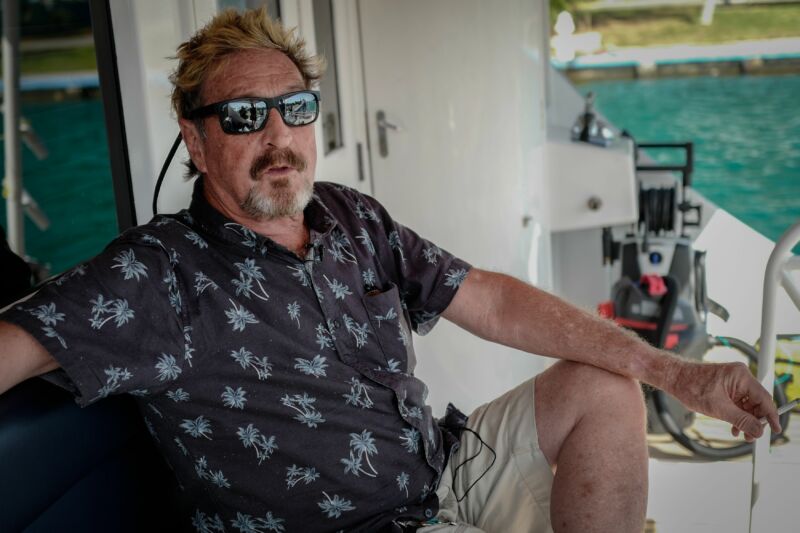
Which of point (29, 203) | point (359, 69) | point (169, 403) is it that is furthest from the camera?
point (359, 69)

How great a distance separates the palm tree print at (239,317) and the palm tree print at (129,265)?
0.53ft

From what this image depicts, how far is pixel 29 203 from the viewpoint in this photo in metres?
2.03

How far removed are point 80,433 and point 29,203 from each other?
0.87 metres

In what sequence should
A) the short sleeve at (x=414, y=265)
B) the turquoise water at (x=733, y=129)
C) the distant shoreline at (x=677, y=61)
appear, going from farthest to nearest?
the distant shoreline at (x=677, y=61), the turquoise water at (x=733, y=129), the short sleeve at (x=414, y=265)

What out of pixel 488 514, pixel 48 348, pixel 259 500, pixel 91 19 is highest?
pixel 91 19

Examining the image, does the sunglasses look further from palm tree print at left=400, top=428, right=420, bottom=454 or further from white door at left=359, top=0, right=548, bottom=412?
white door at left=359, top=0, right=548, bottom=412

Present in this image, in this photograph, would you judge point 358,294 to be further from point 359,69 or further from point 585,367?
point 359,69

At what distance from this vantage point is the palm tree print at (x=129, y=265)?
1376 millimetres

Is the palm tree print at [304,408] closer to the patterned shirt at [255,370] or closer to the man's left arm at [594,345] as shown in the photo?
the patterned shirt at [255,370]

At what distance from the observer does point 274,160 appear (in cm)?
169

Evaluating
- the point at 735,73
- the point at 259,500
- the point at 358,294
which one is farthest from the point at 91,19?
the point at 735,73

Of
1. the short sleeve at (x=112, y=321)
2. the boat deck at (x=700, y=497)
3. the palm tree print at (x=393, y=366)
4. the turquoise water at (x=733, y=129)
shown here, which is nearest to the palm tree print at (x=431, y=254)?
the palm tree print at (x=393, y=366)

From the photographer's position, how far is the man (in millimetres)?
1412

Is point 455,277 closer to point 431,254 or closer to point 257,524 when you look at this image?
point 431,254
